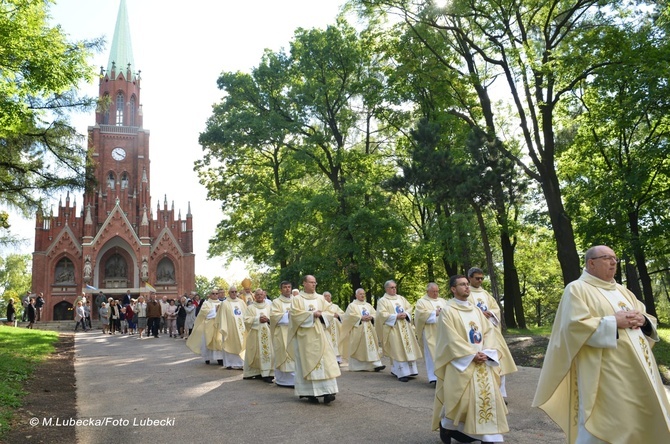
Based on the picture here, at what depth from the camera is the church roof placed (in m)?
56.4

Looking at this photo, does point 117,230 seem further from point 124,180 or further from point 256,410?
point 256,410

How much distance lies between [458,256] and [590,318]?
1772cm

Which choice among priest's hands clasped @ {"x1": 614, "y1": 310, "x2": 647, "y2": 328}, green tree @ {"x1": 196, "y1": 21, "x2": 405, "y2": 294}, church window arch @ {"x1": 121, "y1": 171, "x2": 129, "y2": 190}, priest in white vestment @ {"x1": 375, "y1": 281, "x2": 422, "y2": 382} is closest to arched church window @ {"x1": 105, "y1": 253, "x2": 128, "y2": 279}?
church window arch @ {"x1": 121, "y1": 171, "x2": 129, "y2": 190}

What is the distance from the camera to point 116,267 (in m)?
49.1

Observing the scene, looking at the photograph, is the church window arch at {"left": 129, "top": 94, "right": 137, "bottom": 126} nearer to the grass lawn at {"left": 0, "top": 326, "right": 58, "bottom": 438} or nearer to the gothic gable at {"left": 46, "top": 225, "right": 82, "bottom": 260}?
the gothic gable at {"left": 46, "top": 225, "right": 82, "bottom": 260}

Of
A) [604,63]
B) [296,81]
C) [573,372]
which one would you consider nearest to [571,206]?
[604,63]

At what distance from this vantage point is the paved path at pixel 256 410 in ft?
20.6

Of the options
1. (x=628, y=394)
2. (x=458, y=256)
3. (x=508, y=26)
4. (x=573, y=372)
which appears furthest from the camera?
(x=458, y=256)

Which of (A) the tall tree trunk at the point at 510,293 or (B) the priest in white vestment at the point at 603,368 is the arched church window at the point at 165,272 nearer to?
(A) the tall tree trunk at the point at 510,293

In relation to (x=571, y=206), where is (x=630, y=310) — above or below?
below

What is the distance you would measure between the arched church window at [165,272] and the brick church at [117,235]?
84mm

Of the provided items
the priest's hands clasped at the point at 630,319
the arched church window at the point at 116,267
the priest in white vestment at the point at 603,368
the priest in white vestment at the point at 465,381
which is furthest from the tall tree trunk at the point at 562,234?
the arched church window at the point at 116,267

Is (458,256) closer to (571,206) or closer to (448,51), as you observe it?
(571,206)

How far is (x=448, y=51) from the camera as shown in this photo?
1975 cm
